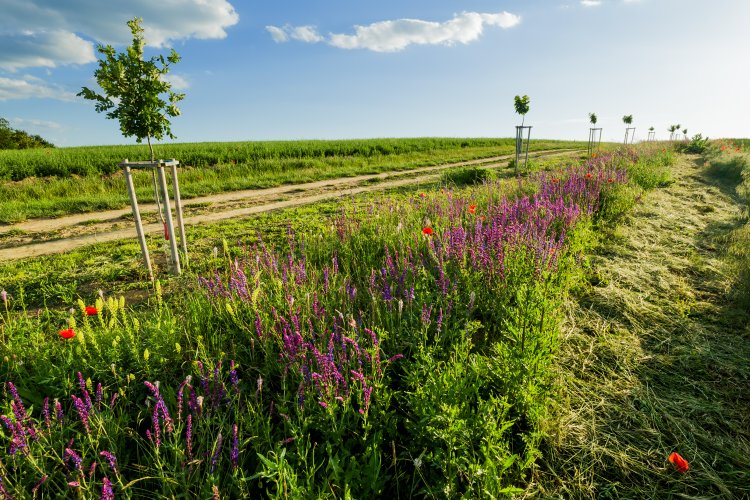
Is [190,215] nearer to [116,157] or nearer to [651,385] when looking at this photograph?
[651,385]

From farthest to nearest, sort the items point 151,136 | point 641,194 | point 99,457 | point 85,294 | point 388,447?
point 641,194, point 151,136, point 85,294, point 388,447, point 99,457

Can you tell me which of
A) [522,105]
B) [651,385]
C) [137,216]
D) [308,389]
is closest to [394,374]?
[308,389]

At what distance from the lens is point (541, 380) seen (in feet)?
7.91

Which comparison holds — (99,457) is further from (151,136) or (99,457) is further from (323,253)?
(151,136)

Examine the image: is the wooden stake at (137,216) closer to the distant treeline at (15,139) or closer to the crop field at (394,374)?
the crop field at (394,374)

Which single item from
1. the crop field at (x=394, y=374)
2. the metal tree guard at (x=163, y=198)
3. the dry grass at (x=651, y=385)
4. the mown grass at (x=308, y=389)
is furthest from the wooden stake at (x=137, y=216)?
the dry grass at (x=651, y=385)

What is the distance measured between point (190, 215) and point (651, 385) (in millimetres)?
9268

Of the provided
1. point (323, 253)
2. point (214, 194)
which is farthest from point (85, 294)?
point (214, 194)

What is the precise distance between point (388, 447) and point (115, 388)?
198 cm

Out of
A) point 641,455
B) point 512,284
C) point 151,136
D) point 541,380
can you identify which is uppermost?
point 151,136

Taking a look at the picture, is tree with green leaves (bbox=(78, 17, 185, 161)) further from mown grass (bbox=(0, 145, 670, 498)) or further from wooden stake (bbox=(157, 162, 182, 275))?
mown grass (bbox=(0, 145, 670, 498))

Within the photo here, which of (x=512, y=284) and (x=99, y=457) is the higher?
(x=512, y=284)

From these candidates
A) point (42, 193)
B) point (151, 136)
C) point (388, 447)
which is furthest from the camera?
point (42, 193)

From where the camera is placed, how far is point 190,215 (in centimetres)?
905
